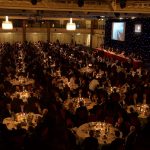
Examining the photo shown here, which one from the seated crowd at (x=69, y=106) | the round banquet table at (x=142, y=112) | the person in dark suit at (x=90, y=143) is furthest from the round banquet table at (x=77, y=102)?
the person in dark suit at (x=90, y=143)

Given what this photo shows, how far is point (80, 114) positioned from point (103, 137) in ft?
5.60

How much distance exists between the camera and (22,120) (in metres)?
Answer: 9.77

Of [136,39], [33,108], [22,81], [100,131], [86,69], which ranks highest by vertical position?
[136,39]

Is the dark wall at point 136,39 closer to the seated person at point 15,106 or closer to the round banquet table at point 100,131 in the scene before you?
the seated person at point 15,106

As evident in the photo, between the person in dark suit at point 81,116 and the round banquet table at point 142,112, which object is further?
the round banquet table at point 142,112

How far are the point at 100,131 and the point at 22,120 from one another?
109 inches

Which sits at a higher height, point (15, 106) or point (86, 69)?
point (86, 69)

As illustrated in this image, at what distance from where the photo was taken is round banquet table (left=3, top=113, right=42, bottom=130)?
30.8ft

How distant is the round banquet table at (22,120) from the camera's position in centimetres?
938

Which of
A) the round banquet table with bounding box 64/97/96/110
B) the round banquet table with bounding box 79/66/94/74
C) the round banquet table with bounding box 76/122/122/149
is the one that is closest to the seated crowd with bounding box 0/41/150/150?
the round banquet table with bounding box 64/97/96/110

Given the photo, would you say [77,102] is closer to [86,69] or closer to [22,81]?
[22,81]

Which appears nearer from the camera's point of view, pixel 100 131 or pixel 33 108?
pixel 100 131

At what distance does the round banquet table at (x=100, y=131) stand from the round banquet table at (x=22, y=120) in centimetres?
164

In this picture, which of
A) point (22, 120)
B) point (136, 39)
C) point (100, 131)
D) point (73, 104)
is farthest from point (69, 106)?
point (136, 39)
